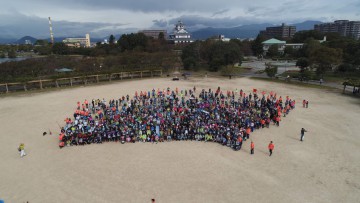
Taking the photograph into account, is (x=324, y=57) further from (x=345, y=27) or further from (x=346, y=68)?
(x=345, y=27)

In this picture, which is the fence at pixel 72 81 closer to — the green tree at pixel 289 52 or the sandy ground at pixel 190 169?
the sandy ground at pixel 190 169

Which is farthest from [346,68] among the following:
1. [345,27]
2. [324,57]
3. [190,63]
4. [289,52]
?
[345,27]

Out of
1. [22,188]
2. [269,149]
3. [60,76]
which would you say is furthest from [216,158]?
[60,76]

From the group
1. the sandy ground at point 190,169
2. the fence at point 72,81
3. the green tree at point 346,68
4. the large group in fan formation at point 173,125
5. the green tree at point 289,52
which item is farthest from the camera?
the green tree at point 289,52

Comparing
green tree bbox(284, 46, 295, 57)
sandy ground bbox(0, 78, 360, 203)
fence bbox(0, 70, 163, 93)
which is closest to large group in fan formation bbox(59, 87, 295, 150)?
sandy ground bbox(0, 78, 360, 203)

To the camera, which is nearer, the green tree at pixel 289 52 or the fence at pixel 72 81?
the fence at pixel 72 81

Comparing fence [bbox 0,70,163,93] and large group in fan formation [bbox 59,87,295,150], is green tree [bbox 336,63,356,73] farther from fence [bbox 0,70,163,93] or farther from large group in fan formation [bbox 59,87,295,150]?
fence [bbox 0,70,163,93]

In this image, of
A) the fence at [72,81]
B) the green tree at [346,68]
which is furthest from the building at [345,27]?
the fence at [72,81]
